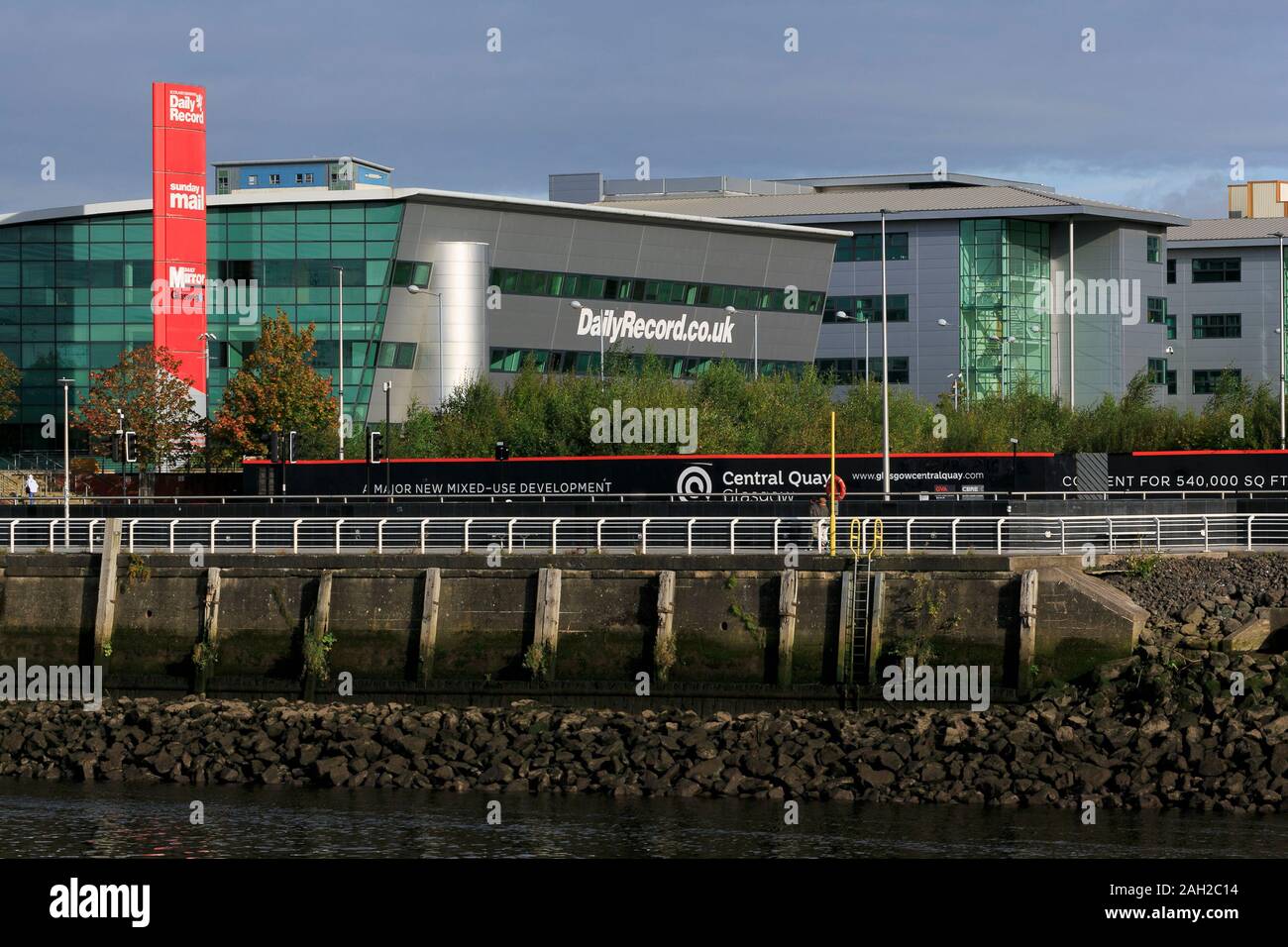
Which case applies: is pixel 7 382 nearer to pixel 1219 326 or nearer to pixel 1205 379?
pixel 1205 379

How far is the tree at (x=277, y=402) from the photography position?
72250 mm

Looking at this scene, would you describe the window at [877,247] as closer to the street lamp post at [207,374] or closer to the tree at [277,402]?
the tree at [277,402]

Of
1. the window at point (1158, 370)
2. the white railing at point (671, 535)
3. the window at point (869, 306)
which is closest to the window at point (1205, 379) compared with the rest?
the window at point (1158, 370)

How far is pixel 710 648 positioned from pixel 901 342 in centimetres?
6474

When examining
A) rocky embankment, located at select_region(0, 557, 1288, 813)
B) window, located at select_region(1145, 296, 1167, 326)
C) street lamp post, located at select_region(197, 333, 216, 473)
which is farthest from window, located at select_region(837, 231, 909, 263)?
rocky embankment, located at select_region(0, 557, 1288, 813)

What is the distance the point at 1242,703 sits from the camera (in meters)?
31.0

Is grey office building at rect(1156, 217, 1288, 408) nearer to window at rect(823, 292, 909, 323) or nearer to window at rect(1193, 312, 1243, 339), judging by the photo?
window at rect(1193, 312, 1243, 339)

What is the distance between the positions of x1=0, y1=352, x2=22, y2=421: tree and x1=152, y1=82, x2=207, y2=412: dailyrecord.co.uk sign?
28.6 feet

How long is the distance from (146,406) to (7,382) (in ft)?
41.6

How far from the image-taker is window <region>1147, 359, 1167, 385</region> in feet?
338

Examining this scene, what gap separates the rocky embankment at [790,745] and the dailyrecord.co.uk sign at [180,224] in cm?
4387
